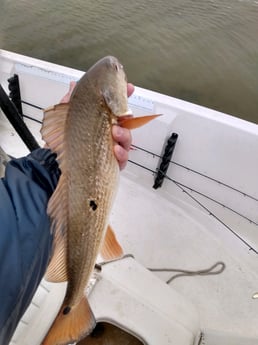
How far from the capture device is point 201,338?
186cm

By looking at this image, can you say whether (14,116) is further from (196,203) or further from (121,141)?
(196,203)

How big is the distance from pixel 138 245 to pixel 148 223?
0.17 meters

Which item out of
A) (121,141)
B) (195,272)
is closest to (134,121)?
(121,141)

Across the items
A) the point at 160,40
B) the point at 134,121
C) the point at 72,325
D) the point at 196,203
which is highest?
the point at 134,121

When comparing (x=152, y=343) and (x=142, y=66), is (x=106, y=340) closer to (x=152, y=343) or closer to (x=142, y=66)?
(x=152, y=343)

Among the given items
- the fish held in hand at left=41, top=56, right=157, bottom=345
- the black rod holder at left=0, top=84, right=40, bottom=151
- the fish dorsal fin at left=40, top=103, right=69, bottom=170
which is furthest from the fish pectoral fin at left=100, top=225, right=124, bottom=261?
the black rod holder at left=0, top=84, right=40, bottom=151

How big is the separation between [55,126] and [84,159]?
4.5 inches

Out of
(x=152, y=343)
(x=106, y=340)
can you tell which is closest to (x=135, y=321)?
(x=152, y=343)

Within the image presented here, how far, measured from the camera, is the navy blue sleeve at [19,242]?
983 mm

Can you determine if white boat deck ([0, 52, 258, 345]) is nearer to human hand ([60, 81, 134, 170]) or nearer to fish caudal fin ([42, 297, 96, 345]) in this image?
fish caudal fin ([42, 297, 96, 345])

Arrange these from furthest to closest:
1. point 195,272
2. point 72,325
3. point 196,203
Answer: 1. point 196,203
2. point 195,272
3. point 72,325

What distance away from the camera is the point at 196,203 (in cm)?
254

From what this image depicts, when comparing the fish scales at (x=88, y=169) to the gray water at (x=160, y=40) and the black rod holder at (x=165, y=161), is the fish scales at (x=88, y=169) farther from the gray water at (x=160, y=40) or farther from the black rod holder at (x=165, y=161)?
the gray water at (x=160, y=40)

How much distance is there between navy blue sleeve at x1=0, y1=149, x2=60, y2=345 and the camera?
983 mm
